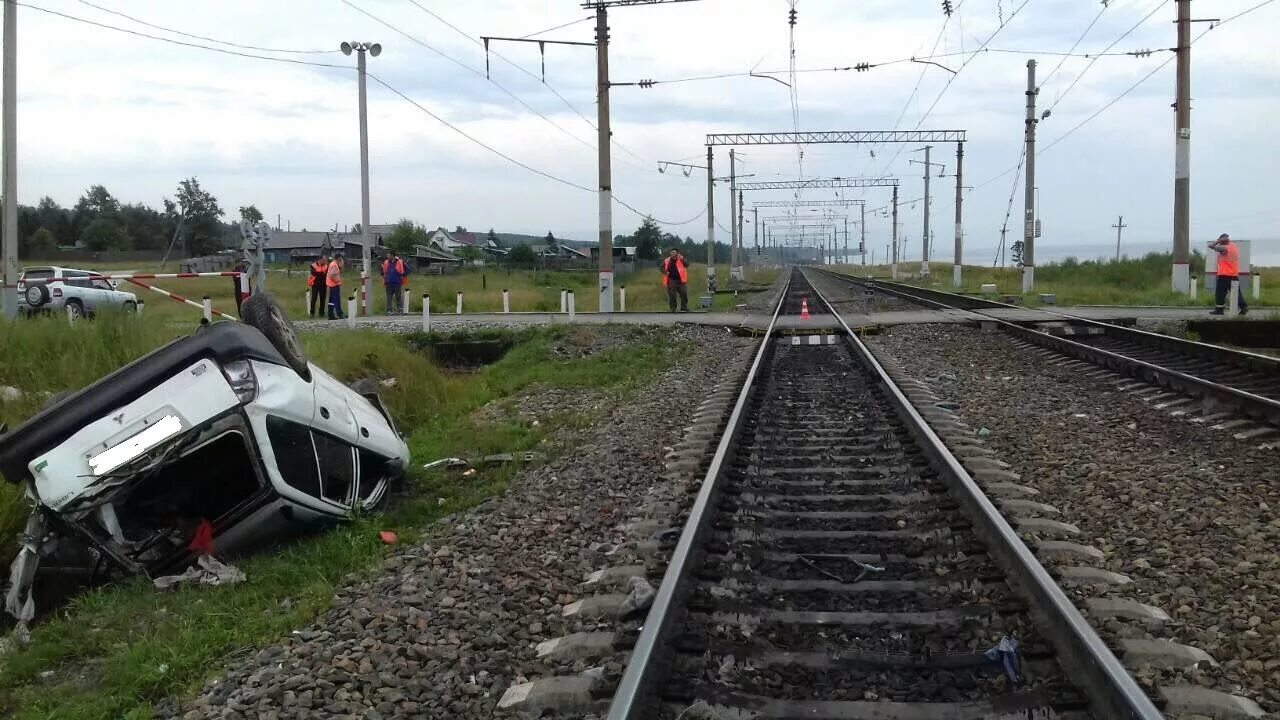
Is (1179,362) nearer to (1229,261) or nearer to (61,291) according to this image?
(1229,261)

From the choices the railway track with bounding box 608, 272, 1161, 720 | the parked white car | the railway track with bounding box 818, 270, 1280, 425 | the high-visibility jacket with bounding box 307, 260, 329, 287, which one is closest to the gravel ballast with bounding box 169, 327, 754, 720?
the railway track with bounding box 608, 272, 1161, 720

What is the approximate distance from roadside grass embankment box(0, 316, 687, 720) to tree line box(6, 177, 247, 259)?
48.4m

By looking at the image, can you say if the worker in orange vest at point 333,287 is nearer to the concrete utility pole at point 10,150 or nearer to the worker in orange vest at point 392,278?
the worker in orange vest at point 392,278

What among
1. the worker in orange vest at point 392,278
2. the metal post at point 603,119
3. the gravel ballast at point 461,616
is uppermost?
the metal post at point 603,119

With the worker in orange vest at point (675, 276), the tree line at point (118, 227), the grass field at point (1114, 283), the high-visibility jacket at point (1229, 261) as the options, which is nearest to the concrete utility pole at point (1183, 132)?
the grass field at point (1114, 283)

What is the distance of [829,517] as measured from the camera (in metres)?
6.29

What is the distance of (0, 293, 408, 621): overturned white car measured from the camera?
20.8 feet

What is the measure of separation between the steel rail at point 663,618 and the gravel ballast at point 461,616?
8.7 inches

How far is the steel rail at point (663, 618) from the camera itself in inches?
145

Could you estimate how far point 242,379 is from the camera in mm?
6820

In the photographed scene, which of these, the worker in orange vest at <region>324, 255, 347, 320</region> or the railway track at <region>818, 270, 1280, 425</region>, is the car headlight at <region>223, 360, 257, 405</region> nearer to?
the railway track at <region>818, 270, 1280, 425</region>

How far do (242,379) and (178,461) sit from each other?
71 centimetres

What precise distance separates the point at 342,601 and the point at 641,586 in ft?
5.74

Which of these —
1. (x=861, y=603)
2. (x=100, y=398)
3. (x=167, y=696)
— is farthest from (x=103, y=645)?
(x=861, y=603)
